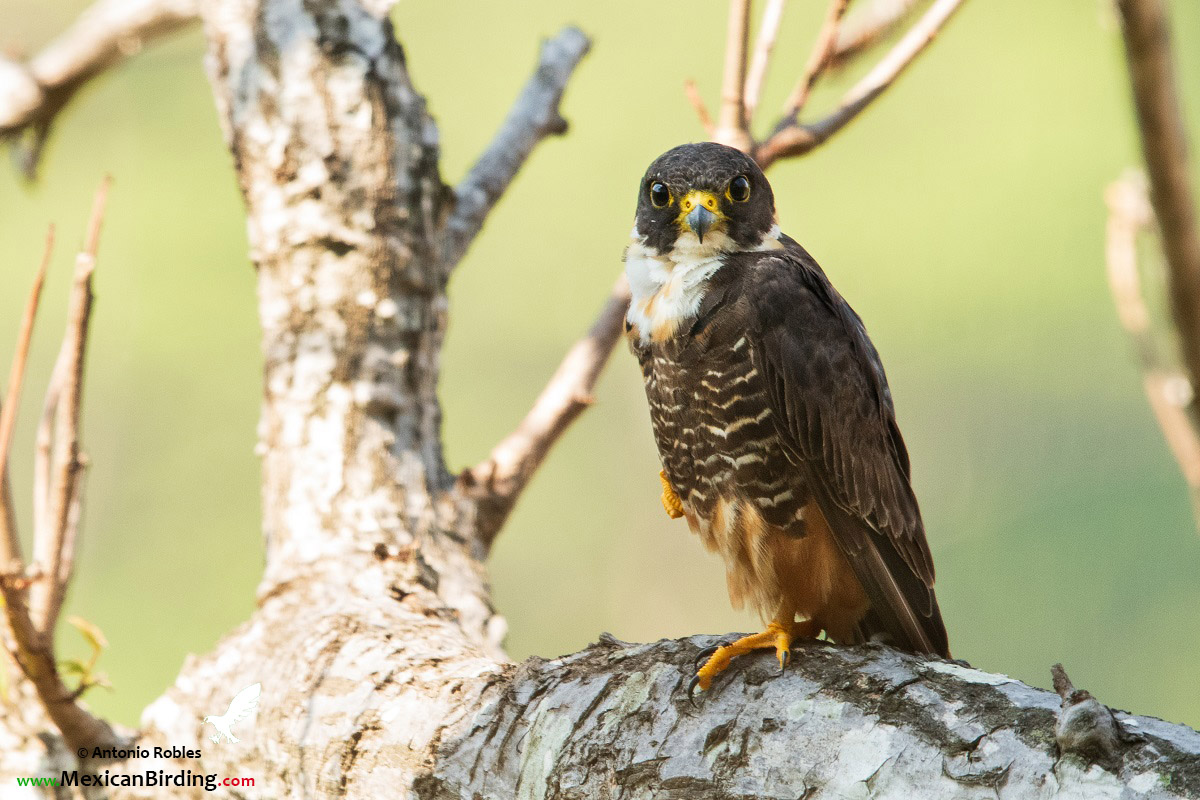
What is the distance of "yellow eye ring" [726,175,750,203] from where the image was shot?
9.14 ft

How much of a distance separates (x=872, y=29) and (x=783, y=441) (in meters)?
1.77

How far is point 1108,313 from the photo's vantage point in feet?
31.0

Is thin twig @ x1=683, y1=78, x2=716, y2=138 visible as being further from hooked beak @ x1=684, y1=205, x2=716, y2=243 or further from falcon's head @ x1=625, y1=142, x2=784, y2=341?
hooked beak @ x1=684, y1=205, x2=716, y2=243

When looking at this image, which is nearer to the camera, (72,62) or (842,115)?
(842,115)

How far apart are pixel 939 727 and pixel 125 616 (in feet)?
25.6

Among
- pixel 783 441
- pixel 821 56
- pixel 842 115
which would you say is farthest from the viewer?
pixel 842 115

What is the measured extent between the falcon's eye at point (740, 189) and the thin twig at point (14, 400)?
1545mm

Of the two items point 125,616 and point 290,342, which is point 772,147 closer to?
point 290,342

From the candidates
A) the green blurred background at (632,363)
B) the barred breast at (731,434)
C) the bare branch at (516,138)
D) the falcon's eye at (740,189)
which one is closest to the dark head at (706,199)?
the falcon's eye at (740,189)

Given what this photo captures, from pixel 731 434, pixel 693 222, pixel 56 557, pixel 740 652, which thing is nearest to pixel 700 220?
pixel 693 222

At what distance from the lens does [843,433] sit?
100 inches

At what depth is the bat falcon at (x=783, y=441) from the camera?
2518mm

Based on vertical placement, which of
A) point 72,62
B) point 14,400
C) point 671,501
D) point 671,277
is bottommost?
point 671,501

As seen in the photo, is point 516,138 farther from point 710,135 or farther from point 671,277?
point 671,277
